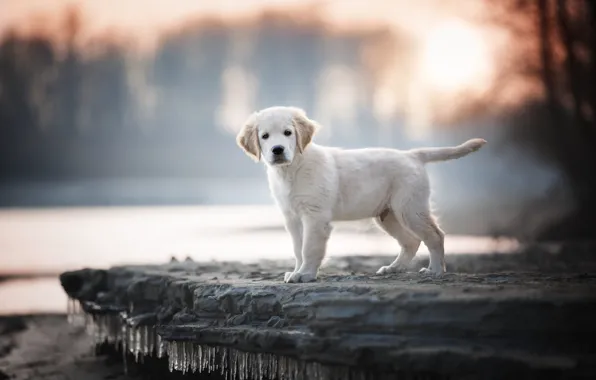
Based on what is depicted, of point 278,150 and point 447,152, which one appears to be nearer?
point 278,150

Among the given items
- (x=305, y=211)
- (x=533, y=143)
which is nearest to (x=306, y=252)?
(x=305, y=211)

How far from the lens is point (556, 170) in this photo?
58.5 ft

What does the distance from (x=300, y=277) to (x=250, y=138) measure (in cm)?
119

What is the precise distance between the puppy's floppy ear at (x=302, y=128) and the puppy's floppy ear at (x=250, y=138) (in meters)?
0.31

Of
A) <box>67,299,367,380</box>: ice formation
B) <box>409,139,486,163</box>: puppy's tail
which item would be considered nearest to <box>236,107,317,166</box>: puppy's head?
<box>409,139,486,163</box>: puppy's tail

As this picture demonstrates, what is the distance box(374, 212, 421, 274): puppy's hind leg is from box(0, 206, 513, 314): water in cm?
487

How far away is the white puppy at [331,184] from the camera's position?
22.0ft

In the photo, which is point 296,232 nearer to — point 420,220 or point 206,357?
point 420,220

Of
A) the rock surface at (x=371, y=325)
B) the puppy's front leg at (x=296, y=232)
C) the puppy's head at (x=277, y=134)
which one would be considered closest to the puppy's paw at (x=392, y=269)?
the rock surface at (x=371, y=325)

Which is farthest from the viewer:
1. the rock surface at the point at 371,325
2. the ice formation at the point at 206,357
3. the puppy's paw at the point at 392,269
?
the puppy's paw at the point at 392,269

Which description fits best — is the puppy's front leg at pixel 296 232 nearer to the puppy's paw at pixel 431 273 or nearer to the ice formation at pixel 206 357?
the ice formation at pixel 206 357

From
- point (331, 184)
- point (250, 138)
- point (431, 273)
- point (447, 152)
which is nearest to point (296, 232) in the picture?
point (331, 184)

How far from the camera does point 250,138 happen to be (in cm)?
676

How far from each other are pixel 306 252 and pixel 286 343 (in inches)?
36.8
